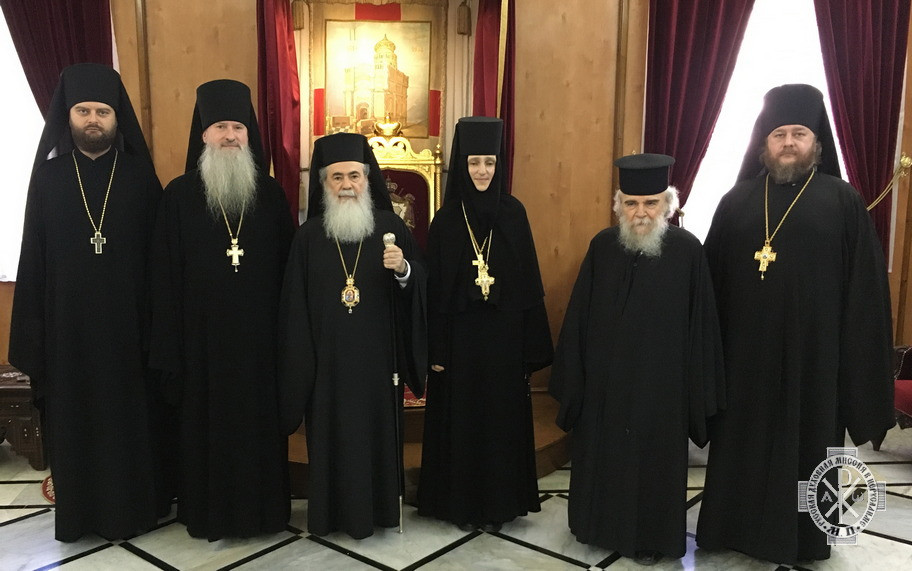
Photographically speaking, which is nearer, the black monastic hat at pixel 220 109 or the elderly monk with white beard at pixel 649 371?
the elderly monk with white beard at pixel 649 371

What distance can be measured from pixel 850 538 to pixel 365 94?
4253mm

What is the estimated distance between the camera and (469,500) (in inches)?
136

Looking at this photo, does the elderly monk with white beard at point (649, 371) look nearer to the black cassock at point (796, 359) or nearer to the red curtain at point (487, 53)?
the black cassock at point (796, 359)

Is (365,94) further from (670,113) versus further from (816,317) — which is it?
(816,317)

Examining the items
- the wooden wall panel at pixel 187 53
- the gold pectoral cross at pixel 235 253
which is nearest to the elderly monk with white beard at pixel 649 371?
the gold pectoral cross at pixel 235 253

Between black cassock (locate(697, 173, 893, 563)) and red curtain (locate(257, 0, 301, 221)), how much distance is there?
3.15 m

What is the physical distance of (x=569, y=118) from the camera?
510 centimetres

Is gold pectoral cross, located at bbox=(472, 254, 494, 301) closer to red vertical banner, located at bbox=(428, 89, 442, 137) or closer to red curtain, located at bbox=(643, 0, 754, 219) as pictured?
red vertical banner, located at bbox=(428, 89, 442, 137)

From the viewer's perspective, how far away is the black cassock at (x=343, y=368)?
3.29 m

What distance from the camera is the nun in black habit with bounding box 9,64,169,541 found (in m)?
3.28

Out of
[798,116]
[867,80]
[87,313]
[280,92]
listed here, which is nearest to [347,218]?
[87,313]

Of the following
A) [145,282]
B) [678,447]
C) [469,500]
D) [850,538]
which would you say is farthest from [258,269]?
[850,538]

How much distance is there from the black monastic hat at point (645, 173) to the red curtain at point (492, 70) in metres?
1.88

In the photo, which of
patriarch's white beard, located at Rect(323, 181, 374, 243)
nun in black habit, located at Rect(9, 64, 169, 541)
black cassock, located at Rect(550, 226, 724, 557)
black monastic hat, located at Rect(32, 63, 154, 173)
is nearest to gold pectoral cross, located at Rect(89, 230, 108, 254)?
nun in black habit, located at Rect(9, 64, 169, 541)
